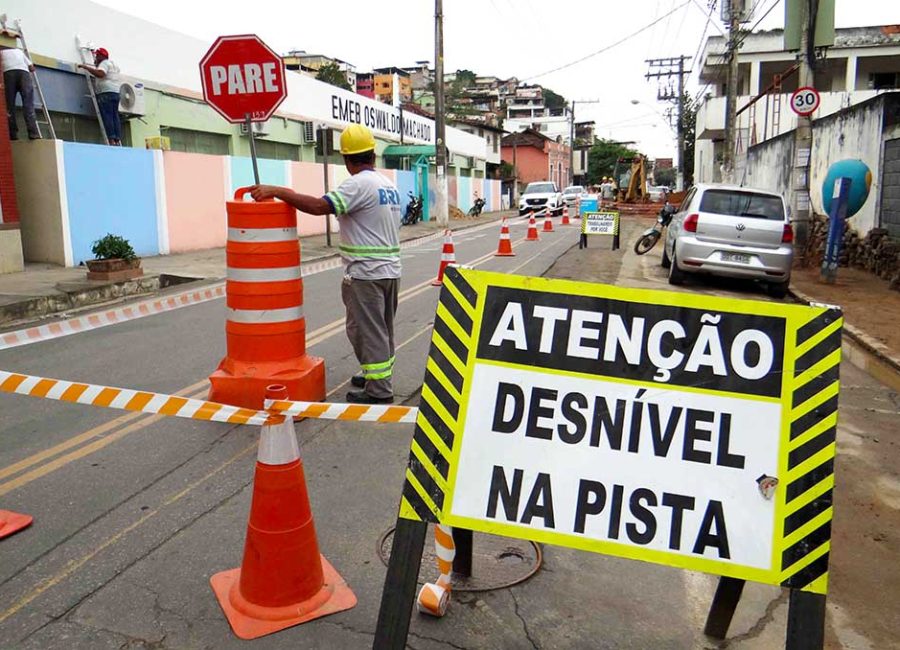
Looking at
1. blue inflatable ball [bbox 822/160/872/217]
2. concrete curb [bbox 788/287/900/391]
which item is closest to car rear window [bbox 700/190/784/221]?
blue inflatable ball [bbox 822/160/872/217]

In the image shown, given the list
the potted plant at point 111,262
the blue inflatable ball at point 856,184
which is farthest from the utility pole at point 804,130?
the potted plant at point 111,262

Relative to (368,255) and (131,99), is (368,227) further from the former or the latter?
(131,99)

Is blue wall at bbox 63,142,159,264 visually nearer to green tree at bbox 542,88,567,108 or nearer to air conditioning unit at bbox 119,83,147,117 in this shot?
air conditioning unit at bbox 119,83,147,117

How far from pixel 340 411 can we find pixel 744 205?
10493mm

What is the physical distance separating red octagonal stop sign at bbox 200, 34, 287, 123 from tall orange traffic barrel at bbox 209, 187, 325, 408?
6.28 meters

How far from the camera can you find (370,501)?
4.12 m

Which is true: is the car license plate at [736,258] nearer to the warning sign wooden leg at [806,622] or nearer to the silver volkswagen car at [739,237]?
the silver volkswagen car at [739,237]

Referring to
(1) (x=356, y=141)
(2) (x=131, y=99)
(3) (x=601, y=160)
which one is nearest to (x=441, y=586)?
(1) (x=356, y=141)

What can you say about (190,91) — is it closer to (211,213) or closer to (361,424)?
(211,213)

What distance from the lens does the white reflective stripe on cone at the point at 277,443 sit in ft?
9.89

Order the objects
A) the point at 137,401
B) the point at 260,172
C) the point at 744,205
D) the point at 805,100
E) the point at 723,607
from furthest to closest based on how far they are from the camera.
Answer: the point at 260,172 → the point at 805,100 → the point at 744,205 → the point at 137,401 → the point at 723,607

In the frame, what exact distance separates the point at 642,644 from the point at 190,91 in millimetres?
18978

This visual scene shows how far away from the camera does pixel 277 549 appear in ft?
9.96

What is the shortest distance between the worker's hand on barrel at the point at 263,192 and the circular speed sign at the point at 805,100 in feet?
39.3
